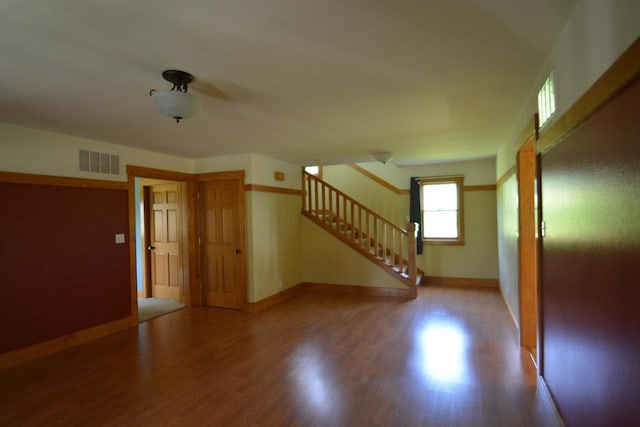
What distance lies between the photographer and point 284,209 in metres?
6.08

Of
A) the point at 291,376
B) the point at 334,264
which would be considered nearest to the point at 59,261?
the point at 291,376

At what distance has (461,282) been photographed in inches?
Answer: 268

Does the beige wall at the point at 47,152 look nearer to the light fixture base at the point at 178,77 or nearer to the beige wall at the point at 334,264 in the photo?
the light fixture base at the point at 178,77

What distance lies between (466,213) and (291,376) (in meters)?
5.17

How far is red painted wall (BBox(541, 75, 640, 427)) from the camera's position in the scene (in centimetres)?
124

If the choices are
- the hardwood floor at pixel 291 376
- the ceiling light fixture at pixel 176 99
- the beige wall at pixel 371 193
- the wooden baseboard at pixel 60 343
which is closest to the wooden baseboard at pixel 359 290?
the hardwood floor at pixel 291 376

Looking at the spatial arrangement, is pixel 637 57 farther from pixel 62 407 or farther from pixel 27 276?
pixel 27 276

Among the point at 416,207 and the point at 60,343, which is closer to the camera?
the point at 60,343

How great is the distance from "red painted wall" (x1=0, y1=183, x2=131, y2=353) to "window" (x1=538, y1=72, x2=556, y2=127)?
465cm

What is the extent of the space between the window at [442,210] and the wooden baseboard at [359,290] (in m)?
1.68

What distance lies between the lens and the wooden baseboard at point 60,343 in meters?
3.37

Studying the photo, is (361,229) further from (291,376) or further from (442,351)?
(291,376)

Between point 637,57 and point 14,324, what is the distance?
498 centimetres

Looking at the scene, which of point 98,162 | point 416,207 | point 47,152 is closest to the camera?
point 47,152
